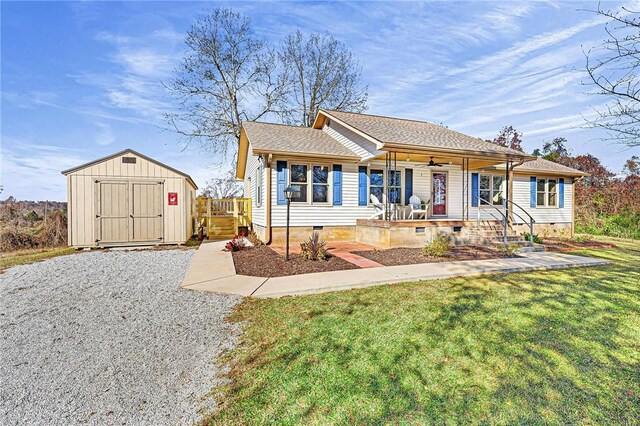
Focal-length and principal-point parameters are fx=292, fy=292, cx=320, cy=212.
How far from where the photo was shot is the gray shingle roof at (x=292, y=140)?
1025 centimetres

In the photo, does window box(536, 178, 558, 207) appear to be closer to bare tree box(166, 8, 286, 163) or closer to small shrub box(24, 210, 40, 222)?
bare tree box(166, 8, 286, 163)

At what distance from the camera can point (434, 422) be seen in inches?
81.0

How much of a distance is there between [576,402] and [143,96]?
17.3 m

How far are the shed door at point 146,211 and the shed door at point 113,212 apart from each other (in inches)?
8.9

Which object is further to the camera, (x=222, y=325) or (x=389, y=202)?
(x=389, y=202)

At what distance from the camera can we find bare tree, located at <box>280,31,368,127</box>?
22109 mm

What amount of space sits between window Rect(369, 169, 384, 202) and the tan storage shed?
743 centimetres

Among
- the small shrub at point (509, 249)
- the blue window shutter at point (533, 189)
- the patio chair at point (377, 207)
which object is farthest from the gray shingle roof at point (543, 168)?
the patio chair at point (377, 207)

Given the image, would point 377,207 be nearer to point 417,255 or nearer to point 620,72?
point 417,255

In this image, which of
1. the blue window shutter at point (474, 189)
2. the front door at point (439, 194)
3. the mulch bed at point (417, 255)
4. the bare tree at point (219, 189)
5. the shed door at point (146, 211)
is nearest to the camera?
the mulch bed at point (417, 255)

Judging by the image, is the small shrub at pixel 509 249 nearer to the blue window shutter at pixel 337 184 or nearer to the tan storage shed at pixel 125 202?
the blue window shutter at pixel 337 184

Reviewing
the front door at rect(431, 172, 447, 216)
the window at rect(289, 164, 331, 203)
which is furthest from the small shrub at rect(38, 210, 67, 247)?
the front door at rect(431, 172, 447, 216)

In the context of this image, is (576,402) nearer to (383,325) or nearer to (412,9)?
(383,325)

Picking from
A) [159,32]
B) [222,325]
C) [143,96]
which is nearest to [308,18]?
[159,32]
